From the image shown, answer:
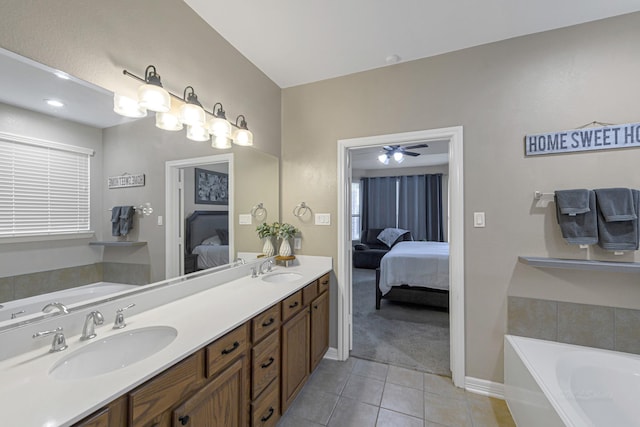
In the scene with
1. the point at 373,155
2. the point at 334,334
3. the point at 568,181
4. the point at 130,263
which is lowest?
the point at 334,334

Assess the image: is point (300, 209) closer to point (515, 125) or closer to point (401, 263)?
point (401, 263)

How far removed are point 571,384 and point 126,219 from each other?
8.59ft

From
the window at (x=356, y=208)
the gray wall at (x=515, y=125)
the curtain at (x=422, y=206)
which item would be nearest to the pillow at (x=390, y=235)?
the curtain at (x=422, y=206)

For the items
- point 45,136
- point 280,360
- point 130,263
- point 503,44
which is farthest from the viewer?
point 503,44

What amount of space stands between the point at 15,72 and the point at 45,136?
237 millimetres

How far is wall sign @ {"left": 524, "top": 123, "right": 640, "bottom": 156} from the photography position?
5.54 ft

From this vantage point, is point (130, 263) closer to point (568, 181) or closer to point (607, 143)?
point (568, 181)

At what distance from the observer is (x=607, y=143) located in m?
1.72

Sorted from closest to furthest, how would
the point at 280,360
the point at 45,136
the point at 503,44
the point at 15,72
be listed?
the point at 15,72
the point at 45,136
the point at 280,360
the point at 503,44

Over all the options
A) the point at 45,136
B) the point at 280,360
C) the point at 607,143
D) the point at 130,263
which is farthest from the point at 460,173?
the point at 45,136

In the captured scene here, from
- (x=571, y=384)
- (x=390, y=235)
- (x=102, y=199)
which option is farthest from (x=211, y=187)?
(x=390, y=235)

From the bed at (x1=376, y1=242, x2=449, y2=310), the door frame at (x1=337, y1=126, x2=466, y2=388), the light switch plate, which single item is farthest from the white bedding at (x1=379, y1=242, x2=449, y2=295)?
the light switch plate

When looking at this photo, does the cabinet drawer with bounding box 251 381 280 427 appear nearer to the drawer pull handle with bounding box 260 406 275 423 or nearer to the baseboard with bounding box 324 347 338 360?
the drawer pull handle with bounding box 260 406 275 423

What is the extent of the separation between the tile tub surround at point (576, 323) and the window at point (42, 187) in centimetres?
268
